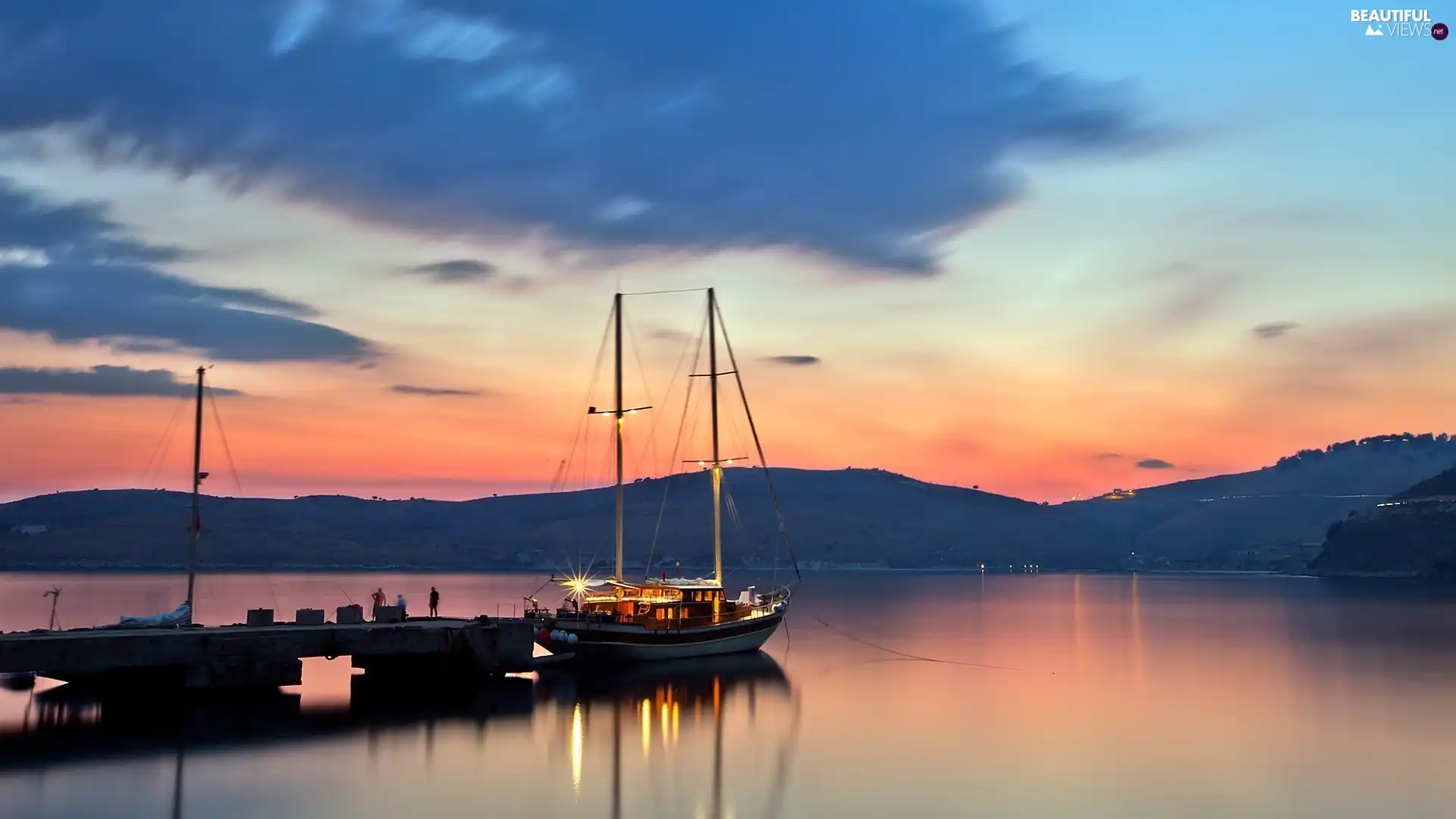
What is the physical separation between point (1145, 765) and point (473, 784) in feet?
75.0

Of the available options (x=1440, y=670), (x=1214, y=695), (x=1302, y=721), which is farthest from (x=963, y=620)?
(x=1302, y=721)

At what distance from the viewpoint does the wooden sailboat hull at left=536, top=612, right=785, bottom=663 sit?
62.3m

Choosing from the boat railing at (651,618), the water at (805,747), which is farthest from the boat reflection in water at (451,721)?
the boat railing at (651,618)

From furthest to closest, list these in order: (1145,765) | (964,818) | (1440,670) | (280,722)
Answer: (1440,670)
(280,722)
(1145,765)
(964,818)

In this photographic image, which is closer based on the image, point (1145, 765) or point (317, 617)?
point (1145, 765)

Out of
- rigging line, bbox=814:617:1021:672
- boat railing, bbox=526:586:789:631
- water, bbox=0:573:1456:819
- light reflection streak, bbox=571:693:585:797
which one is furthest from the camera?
rigging line, bbox=814:617:1021:672

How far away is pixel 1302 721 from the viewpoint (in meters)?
55.2

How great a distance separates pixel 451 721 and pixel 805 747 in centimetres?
1378

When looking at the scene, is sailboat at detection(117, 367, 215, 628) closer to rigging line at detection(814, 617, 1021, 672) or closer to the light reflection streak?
the light reflection streak

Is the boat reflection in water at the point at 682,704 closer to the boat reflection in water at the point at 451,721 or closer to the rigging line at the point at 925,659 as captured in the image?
the boat reflection in water at the point at 451,721

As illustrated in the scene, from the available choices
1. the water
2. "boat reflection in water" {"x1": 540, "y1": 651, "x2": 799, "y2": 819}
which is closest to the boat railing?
"boat reflection in water" {"x1": 540, "y1": 651, "x2": 799, "y2": 819}

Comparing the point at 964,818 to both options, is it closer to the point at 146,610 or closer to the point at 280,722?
the point at 280,722

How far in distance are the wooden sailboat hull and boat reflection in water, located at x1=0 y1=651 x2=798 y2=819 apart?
128cm

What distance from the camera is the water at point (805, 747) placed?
35.7 m
